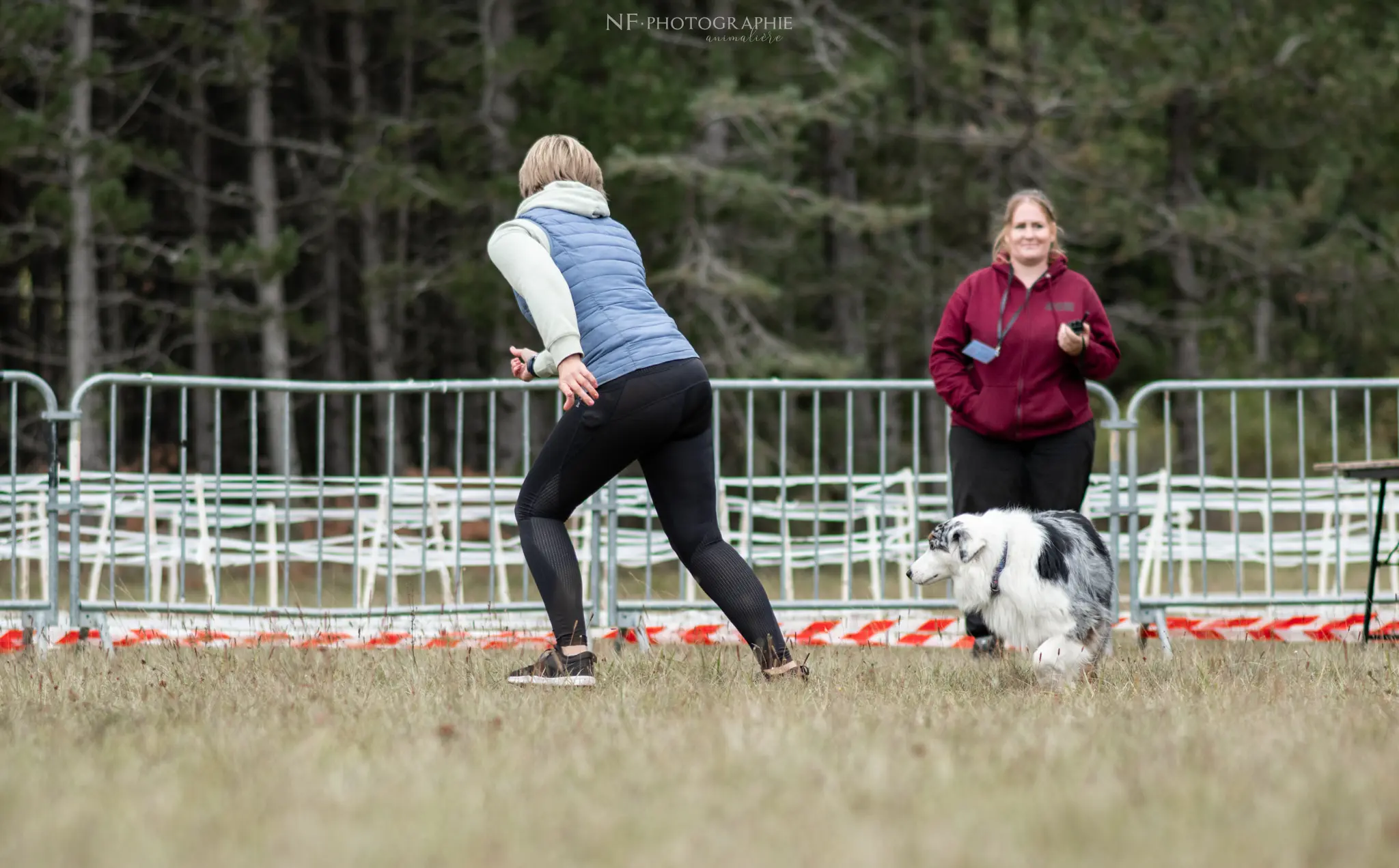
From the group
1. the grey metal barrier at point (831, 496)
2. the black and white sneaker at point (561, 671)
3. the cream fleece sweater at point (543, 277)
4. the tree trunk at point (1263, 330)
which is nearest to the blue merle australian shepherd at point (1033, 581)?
the grey metal barrier at point (831, 496)

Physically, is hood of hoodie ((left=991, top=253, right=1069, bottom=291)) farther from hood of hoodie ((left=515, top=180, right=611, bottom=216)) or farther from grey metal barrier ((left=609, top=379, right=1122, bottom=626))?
hood of hoodie ((left=515, top=180, right=611, bottom=216))

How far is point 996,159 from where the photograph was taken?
2478 centimetres

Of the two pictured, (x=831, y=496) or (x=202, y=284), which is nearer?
(x=831, y=496)

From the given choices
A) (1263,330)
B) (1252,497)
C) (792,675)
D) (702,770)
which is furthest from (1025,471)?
(1263,330)

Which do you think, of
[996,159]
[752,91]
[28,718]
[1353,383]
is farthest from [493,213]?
[28,718]

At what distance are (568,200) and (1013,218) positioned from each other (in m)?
1.99

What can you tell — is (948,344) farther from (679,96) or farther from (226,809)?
(679,96)

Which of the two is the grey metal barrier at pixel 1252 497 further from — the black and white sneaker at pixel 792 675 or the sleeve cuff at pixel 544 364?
the sleeve cuff at pixel 544 364

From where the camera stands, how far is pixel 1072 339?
6113 millimetres

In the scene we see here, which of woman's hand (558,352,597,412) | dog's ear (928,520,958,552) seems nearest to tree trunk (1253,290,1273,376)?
dog's ear (928,520,958,552)

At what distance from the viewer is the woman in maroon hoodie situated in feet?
20.6

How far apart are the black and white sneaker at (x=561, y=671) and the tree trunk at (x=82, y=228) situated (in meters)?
14.8

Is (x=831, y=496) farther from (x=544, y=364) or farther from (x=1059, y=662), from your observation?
(x=544, y=364)

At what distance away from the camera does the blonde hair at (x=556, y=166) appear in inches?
215
